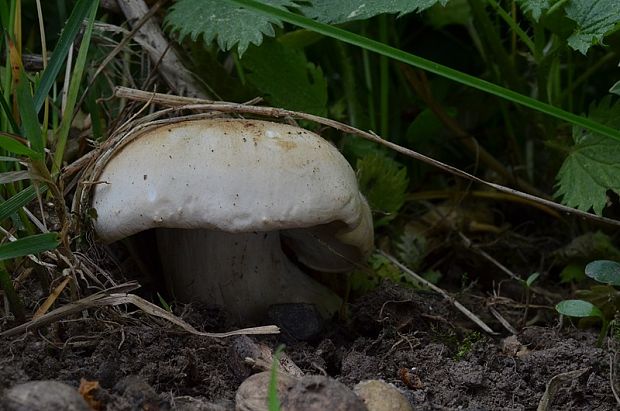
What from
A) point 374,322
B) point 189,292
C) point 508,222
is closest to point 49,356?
point 189,292

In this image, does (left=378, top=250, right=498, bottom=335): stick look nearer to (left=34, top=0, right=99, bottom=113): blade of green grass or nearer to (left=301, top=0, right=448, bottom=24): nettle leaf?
(left=301, top=0, right=448, bottom=24): nettle leaf

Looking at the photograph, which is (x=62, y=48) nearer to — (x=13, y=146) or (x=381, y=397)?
(x=13, y=146)

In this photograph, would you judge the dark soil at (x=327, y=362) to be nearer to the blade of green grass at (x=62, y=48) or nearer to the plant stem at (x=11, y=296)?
the plant stem at (x=11, y=296)

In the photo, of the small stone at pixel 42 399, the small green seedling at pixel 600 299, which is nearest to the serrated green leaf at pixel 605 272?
the small green seedling at pixel 600 299

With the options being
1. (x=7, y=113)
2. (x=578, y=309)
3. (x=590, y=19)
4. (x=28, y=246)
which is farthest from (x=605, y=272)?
(x=7, y=113)

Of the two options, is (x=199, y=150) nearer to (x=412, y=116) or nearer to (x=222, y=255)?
(x=222, y=255)
